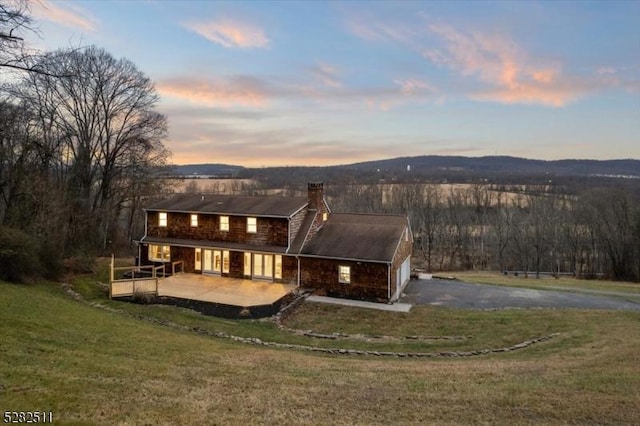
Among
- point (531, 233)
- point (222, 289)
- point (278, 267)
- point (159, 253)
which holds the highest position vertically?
point (159, 253)

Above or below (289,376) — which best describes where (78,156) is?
above

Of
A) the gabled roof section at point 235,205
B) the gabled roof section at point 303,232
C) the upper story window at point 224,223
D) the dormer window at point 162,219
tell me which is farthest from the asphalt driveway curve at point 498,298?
the dormer window at point 162,219

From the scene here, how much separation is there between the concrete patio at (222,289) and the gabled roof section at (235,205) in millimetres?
3947

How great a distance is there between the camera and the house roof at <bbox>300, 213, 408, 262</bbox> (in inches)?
855

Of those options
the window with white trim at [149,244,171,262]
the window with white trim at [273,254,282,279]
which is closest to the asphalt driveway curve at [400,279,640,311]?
the window with white trim at [273,254,282,279]

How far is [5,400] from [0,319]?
6139 millimetres

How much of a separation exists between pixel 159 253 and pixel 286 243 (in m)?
8.66

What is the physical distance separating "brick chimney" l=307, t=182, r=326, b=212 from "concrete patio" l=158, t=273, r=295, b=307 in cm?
524

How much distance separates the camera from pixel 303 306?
20.1 m

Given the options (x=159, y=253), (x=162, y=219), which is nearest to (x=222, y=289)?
(x=159, y=253)

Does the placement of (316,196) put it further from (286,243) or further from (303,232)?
(286,243)

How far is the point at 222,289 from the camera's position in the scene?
21438 millimetres

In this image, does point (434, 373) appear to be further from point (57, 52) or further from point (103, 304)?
point (57, 52)

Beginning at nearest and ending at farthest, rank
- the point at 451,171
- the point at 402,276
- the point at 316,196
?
1. the point at 402,276
2. the point at 316,196
3. the point at 451,171
